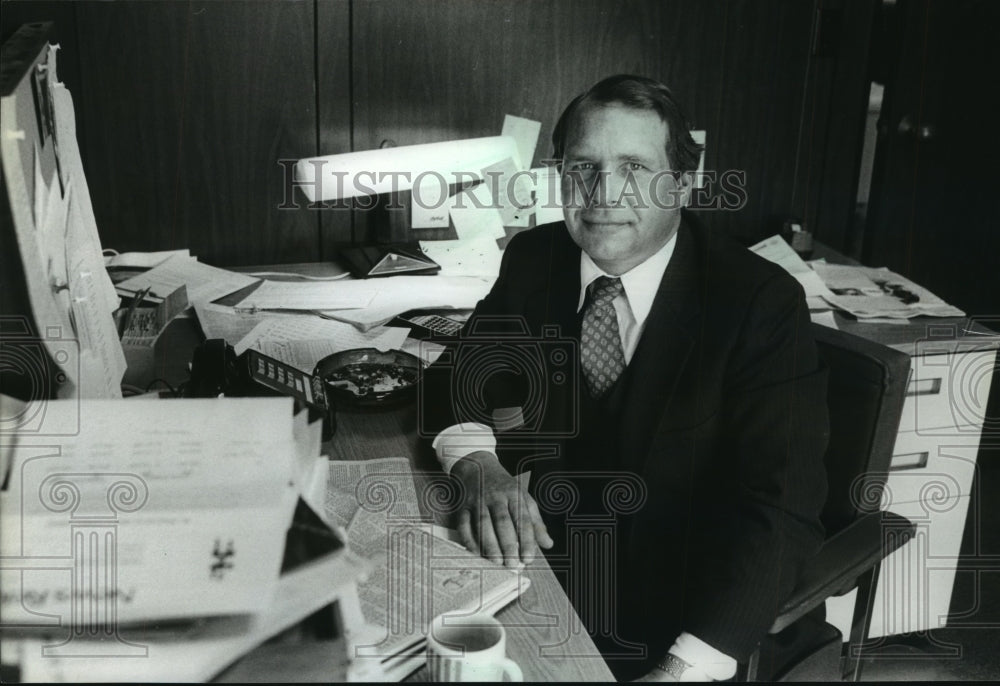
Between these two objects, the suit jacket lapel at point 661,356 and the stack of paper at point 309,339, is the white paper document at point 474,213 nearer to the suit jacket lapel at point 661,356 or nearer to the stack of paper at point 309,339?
the stack of paper at point 309,339

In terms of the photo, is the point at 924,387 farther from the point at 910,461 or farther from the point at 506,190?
the point at 506,190

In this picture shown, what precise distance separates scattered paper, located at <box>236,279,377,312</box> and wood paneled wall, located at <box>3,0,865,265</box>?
284 mm

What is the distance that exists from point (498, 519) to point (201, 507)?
0.48 metres

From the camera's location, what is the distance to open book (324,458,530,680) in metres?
0.84

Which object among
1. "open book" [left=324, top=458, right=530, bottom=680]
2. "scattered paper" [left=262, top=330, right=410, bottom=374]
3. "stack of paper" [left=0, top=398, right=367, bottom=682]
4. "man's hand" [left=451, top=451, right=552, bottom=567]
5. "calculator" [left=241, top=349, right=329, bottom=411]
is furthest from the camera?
"scattered paper" [left=262, top=330, right=410, bottom=374]

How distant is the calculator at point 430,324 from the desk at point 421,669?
28 cm

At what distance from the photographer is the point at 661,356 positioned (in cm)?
127

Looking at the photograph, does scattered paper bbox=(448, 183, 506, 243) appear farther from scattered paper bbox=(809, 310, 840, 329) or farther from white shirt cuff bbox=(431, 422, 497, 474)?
white shirt cuff bbox=(431, 422, 497, 474)

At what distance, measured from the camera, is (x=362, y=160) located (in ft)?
5.36

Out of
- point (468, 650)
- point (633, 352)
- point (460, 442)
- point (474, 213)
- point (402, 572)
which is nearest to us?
point (468, 650)

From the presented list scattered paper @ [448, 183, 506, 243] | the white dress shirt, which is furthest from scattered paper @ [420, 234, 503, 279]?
the white dress shirt

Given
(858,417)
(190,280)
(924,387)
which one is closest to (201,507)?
(858,417)

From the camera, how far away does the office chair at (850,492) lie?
1135 mm

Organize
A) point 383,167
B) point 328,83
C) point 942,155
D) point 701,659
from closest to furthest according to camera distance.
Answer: point 701,659
point 383,167
point 328,83
point 942,155
